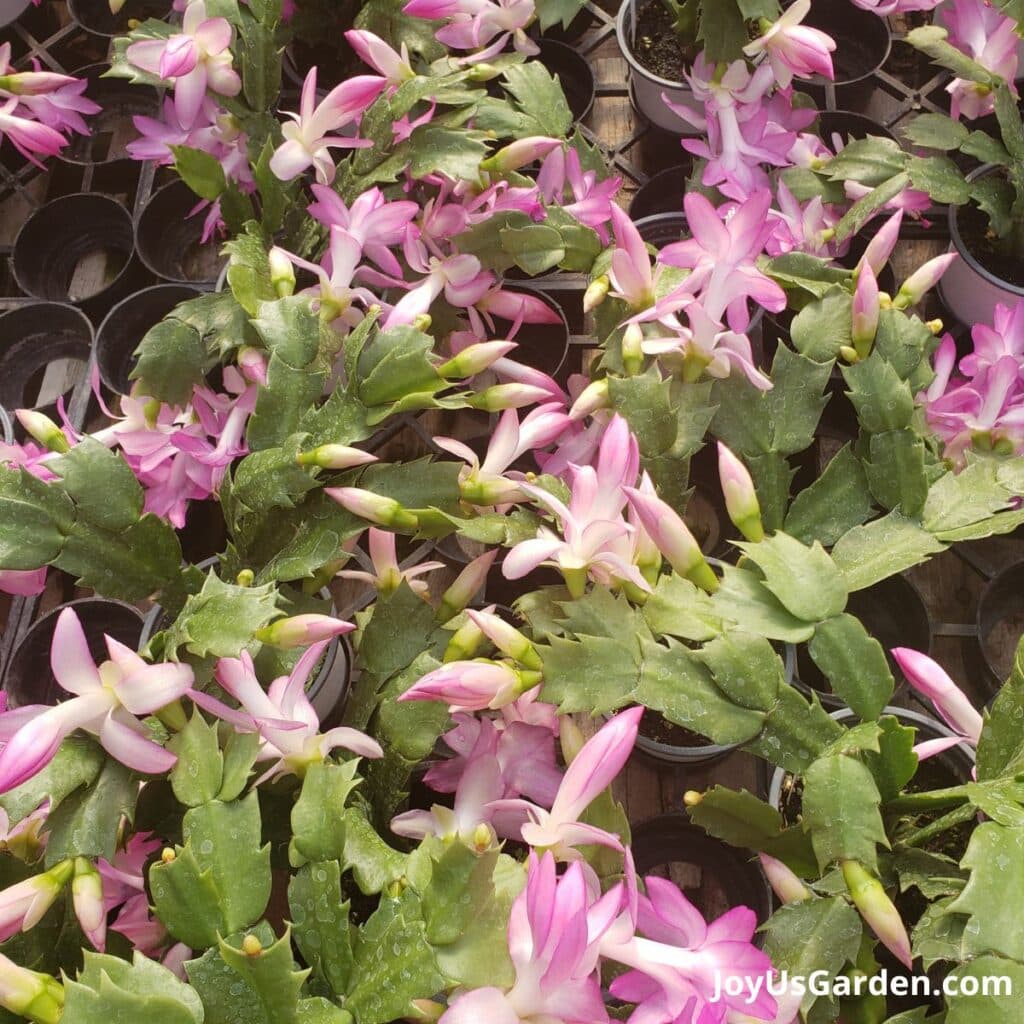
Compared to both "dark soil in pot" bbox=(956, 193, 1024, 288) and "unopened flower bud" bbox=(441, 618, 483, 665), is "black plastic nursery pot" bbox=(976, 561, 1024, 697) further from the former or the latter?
"unopened flower bud" bbox=(441, 618, 483, 665)

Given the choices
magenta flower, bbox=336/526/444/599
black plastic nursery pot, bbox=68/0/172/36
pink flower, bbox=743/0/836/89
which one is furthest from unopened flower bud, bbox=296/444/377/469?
black plastic nursery pot, bbox=68/0/172/36

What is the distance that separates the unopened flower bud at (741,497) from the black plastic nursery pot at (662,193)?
59 cm

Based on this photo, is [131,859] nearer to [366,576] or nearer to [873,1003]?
[366,576]

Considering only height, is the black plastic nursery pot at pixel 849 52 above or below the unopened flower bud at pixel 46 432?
above

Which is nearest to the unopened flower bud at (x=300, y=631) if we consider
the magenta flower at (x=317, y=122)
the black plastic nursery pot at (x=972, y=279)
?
the magenta flower at (x=317, y=122)

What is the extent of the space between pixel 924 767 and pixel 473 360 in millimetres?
527

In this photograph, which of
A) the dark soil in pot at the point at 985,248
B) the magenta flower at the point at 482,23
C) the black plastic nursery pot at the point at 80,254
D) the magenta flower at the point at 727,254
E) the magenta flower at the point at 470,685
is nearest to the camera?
the magenta flower at the point at 470,685

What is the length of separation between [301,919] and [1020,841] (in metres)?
0.41

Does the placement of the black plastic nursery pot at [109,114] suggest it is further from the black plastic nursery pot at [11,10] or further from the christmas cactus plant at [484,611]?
the christmas cactus plant at [484,611]

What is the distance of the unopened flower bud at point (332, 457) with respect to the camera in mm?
657

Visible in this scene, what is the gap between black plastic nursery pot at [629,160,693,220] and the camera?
3.84 feet

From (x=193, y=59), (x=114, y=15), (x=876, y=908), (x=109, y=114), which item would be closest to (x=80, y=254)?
(x=109, y=114)

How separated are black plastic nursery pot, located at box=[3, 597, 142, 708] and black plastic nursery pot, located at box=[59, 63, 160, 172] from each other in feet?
2.27

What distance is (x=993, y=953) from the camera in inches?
19.1
